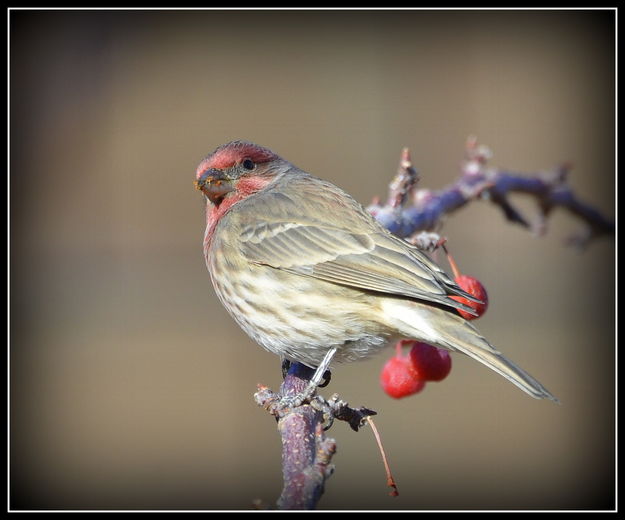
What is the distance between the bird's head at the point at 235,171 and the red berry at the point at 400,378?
98 centimetres

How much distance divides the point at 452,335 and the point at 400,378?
0.55 metres

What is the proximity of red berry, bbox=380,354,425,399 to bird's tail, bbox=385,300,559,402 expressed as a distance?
387 mm

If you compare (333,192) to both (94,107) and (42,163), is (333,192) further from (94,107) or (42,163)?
(42,163)

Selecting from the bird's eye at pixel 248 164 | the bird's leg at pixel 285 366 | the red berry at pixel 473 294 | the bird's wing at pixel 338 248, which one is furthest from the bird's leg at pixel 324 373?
the bird's eye at pixel 248 164

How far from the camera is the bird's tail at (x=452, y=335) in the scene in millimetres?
2461

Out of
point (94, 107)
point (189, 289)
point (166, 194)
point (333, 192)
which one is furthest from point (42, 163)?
point (333, 192)

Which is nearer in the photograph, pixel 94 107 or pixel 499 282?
pixel 94 107

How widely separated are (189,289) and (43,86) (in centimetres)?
247

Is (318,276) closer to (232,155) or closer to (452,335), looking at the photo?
(452,335)

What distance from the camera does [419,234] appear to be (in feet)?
10.0

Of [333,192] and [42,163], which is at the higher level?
[42,163]

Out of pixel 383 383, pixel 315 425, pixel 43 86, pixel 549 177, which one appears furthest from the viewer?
pixel 43 86

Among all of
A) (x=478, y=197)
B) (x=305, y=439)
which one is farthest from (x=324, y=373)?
(x=478, y=197)

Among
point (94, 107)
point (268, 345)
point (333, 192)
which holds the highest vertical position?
point (94, 107)
